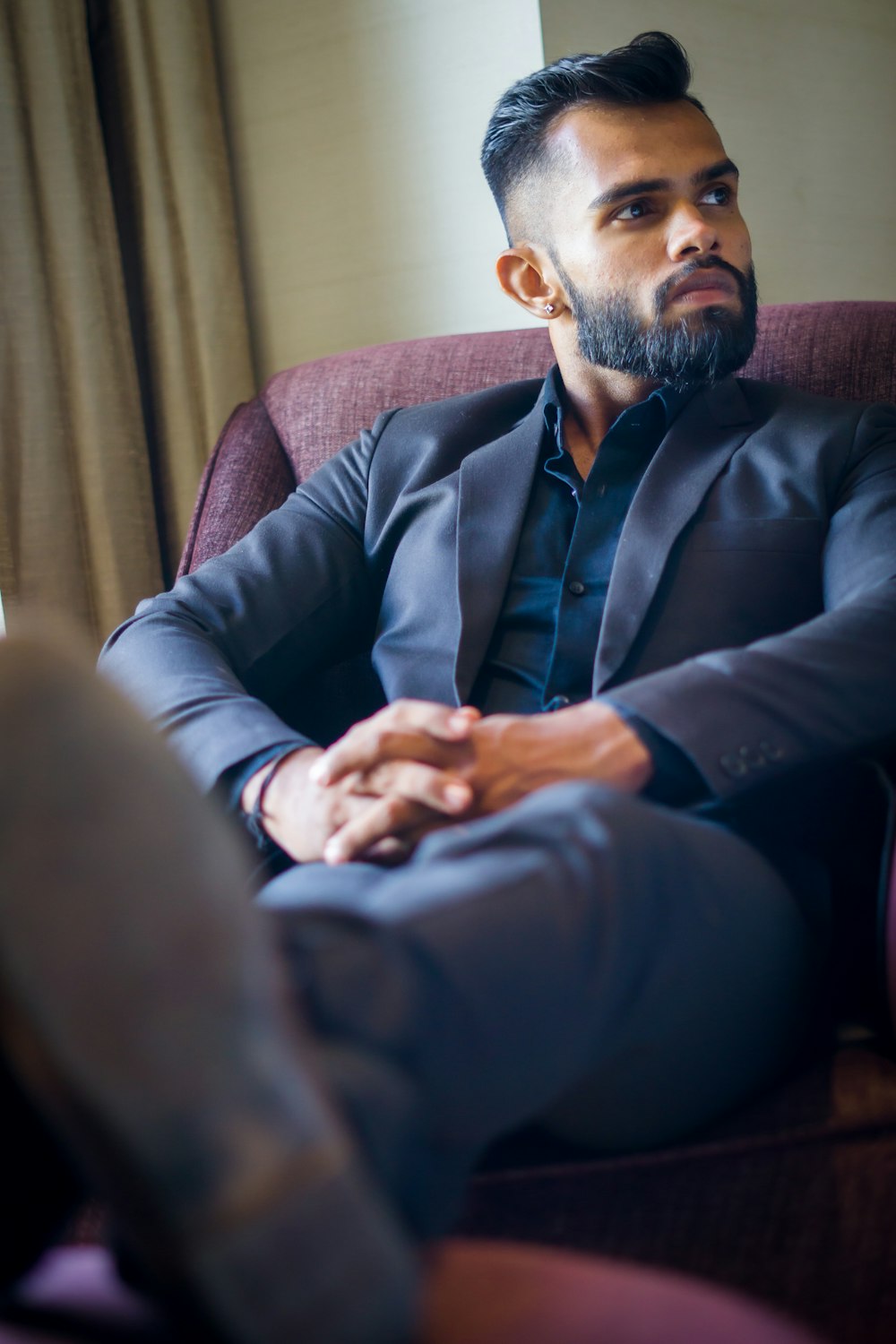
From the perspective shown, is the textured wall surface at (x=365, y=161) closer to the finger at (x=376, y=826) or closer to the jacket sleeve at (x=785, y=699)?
the jacket sleeve at (x=785, y=699)

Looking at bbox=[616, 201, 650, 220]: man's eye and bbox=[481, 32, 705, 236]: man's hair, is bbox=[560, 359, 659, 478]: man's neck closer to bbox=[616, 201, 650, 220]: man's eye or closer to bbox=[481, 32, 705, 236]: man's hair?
bbox=[616, 201, 650, 220]: man's eye

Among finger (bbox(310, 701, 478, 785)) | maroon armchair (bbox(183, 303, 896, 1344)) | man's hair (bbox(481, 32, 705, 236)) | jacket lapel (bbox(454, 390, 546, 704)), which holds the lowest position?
maroon armchair (bbox(183, 303, 896, 1344))

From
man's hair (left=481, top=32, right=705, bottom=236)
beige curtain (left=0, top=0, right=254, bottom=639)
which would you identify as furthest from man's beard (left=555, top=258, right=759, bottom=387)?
beige curtain (left=0, top=0, right=254, bottom=639)

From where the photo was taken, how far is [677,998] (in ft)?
2.40

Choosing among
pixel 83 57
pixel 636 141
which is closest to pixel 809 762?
pixel 636 141

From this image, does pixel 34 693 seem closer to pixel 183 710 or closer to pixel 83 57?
pixel 183 710

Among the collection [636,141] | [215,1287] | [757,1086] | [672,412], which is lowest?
[757,1086]

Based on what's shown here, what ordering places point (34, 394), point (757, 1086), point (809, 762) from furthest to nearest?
1. point (34, 394)
2. point (809, 762)
3. point (757, 1086)

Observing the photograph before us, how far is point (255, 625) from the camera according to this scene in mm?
1366

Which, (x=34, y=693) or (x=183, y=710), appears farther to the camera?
(x=183, y=710)

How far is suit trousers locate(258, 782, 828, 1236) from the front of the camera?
1.83 feet

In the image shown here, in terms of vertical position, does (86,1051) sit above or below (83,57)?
below

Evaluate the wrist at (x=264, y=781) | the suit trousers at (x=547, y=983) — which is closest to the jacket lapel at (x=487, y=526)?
the wrist at (x=264, y=781)

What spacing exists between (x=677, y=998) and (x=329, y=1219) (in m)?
0.34
